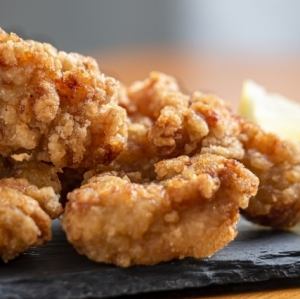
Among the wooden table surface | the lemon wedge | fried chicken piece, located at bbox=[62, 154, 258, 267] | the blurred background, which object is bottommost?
fried chicken piece, located at bbox=[62, 154, 258, 267]

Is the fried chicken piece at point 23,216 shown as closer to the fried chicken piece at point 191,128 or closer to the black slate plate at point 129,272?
the black slate plate at point 129,272

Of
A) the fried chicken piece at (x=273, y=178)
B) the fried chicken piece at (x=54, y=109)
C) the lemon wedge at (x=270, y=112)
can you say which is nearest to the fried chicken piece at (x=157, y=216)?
the fried chicken piece at (x=54, y=109)

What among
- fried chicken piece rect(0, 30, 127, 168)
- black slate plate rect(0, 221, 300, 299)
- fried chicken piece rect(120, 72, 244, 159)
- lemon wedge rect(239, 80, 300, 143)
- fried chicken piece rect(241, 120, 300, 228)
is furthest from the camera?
lemon wedge rect(239, 80, 300, 143)

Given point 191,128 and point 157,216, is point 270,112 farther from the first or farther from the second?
point 157,216

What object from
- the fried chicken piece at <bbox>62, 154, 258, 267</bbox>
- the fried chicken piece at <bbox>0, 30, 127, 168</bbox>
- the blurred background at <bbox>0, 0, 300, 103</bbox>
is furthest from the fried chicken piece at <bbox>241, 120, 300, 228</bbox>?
the blurred background at <bbox>0, 0, 300, 103</bbox>

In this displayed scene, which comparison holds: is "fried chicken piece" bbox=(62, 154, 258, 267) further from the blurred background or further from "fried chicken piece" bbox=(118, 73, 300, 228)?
the blurred background

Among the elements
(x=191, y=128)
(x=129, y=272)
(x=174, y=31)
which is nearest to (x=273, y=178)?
(x=191, y=128)
